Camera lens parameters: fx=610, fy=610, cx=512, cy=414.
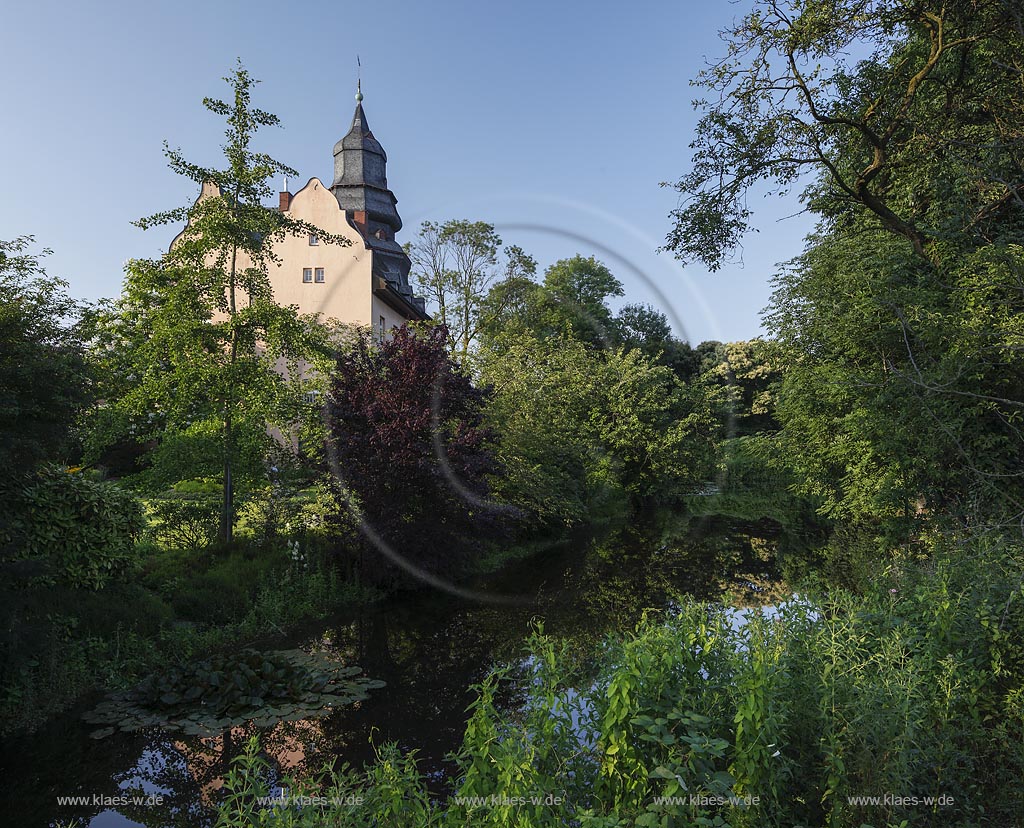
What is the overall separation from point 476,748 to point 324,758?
314 cm

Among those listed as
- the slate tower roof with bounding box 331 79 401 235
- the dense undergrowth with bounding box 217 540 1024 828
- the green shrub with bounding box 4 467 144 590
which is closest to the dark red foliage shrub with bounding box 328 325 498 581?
the green shrub with bounding box 4 467 144 590

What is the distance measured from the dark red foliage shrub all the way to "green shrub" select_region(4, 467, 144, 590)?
163 inches

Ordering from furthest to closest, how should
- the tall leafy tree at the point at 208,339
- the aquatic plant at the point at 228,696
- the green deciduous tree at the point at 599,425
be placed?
the green deciduous tree at the point at 599,425 < the tall leafy tree at the point at 208,339 < the aquatic plant at the point at 228,696

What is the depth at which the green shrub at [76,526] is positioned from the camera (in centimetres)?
804

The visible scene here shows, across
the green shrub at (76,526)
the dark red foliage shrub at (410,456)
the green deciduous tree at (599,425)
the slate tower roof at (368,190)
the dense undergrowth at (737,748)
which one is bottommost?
the dense undergrowth at (737,748)

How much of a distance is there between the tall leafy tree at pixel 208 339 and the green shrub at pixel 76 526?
2.23 meters

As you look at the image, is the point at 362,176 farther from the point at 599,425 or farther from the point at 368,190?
the point at 599,425

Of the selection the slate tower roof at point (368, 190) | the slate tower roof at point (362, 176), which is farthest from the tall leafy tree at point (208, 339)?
the slate tower roof at point (362, 176)

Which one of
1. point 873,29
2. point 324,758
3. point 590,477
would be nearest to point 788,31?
point 873,29

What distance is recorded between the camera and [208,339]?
12.1m

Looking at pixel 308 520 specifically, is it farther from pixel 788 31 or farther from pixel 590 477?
pixel 590 477

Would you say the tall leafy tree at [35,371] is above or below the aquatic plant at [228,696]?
above

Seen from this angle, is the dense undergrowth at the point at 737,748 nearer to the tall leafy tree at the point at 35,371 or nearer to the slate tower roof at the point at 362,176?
the tall leafy tree at the point at 35,371

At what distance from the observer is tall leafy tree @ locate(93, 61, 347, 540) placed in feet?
37.9
